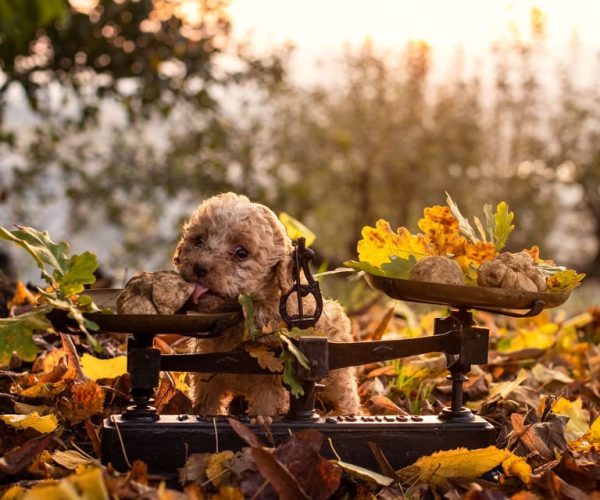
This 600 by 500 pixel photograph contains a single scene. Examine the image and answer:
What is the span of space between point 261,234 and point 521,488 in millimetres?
1144

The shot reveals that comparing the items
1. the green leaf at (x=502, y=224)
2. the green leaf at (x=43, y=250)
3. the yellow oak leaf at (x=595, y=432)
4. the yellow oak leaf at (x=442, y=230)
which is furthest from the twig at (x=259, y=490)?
the yellow oak leaf at (x=595, y=432)

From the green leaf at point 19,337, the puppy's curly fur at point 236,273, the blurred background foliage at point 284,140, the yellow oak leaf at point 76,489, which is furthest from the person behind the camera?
the blurred background foliage at point 284,140

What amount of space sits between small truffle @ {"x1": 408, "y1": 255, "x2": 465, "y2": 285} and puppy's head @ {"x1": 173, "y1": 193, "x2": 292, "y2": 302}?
0.41m

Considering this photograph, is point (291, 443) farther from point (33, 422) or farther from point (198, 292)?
point (33, 422)

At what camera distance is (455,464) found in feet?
8.71

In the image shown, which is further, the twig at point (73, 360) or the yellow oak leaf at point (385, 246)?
the twig at point (73, 360)

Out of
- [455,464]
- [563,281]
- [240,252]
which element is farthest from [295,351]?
[563,281]

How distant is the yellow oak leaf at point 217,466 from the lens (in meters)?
2.55

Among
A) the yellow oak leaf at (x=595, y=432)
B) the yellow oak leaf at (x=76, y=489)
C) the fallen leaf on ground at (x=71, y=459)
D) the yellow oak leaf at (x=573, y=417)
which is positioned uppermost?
the yellow oak leaf at (x=76, y=489)

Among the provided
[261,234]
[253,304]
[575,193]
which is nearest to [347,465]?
[253,304]

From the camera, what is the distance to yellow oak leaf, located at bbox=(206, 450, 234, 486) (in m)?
2.55

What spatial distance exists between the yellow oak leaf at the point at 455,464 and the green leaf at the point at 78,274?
1.12 m

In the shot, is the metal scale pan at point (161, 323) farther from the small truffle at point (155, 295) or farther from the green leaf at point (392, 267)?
the green leaf at point (392, 267)

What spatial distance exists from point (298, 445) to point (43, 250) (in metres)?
0.92
